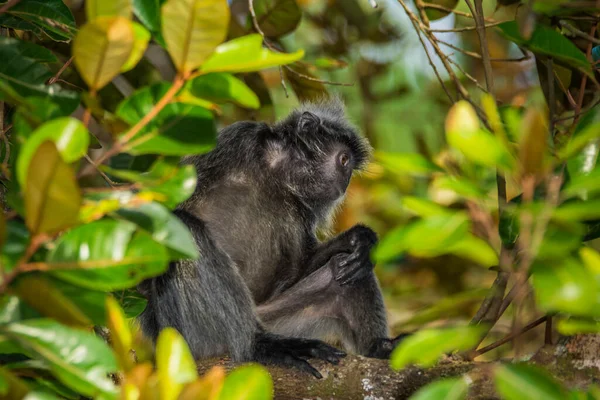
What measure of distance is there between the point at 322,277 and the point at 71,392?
244 centimetres

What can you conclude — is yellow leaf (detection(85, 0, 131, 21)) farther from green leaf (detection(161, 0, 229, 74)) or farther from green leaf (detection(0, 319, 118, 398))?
green leaf (detection(0, 319, 118, 398))

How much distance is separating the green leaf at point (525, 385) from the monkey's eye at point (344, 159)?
3.24 meters

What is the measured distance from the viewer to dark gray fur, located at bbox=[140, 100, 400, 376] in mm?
3277

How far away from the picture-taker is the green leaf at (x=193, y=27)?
1.16 m

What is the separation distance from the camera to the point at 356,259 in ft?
12.4

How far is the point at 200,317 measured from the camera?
3289mm

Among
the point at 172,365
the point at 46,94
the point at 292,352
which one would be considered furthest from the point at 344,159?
the point at 172,365

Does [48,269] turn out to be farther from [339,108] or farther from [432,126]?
[432,126]

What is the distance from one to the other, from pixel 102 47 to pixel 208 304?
2.24 meters

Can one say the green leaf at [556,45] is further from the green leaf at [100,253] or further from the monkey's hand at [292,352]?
the monkey's hand at [292,352]

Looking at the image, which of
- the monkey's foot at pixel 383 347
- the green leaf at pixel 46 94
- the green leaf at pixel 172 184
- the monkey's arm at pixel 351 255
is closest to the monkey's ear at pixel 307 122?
the monkey's arm at pixel 351 255

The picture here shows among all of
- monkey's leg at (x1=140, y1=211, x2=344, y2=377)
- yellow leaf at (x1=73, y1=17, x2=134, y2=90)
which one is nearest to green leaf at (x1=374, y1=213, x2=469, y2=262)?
yellow leaf at (x1=73, y1=17, x2=134, y2=90)

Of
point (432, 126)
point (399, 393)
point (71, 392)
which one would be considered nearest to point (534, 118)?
point (71, 392)

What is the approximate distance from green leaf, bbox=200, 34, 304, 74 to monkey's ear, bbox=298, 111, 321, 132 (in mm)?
2973
